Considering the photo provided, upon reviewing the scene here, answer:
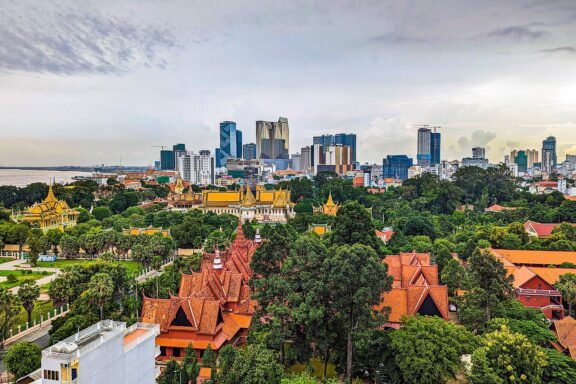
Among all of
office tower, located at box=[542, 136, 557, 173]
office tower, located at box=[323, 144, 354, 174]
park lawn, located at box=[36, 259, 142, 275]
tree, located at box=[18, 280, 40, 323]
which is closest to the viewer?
tree, located at box=[18, 280, 40, 323]

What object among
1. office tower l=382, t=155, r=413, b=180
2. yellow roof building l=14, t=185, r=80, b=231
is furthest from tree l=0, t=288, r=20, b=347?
office tower l=382, t=155, r=413, b=180

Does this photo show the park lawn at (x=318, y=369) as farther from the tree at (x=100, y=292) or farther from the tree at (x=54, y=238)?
the tree at (x=54, y=238)

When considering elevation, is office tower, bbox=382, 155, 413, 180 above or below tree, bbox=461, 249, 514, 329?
above

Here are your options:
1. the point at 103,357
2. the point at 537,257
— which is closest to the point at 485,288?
the point at 537,257

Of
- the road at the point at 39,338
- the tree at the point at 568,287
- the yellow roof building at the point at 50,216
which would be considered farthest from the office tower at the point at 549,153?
the road at the point at 39,338

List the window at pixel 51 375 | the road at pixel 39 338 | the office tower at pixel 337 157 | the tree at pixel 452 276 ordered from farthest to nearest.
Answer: the office tower at pixel 337 157, the tree at pixel 452 276, the road at pixel 39 338, the window at pixel 51 375

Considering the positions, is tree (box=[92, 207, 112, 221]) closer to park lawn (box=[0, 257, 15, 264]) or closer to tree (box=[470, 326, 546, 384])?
park lawn (box=[0, 257, 15, 264])

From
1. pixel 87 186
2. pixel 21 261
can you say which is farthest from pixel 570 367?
pixel 87 186
